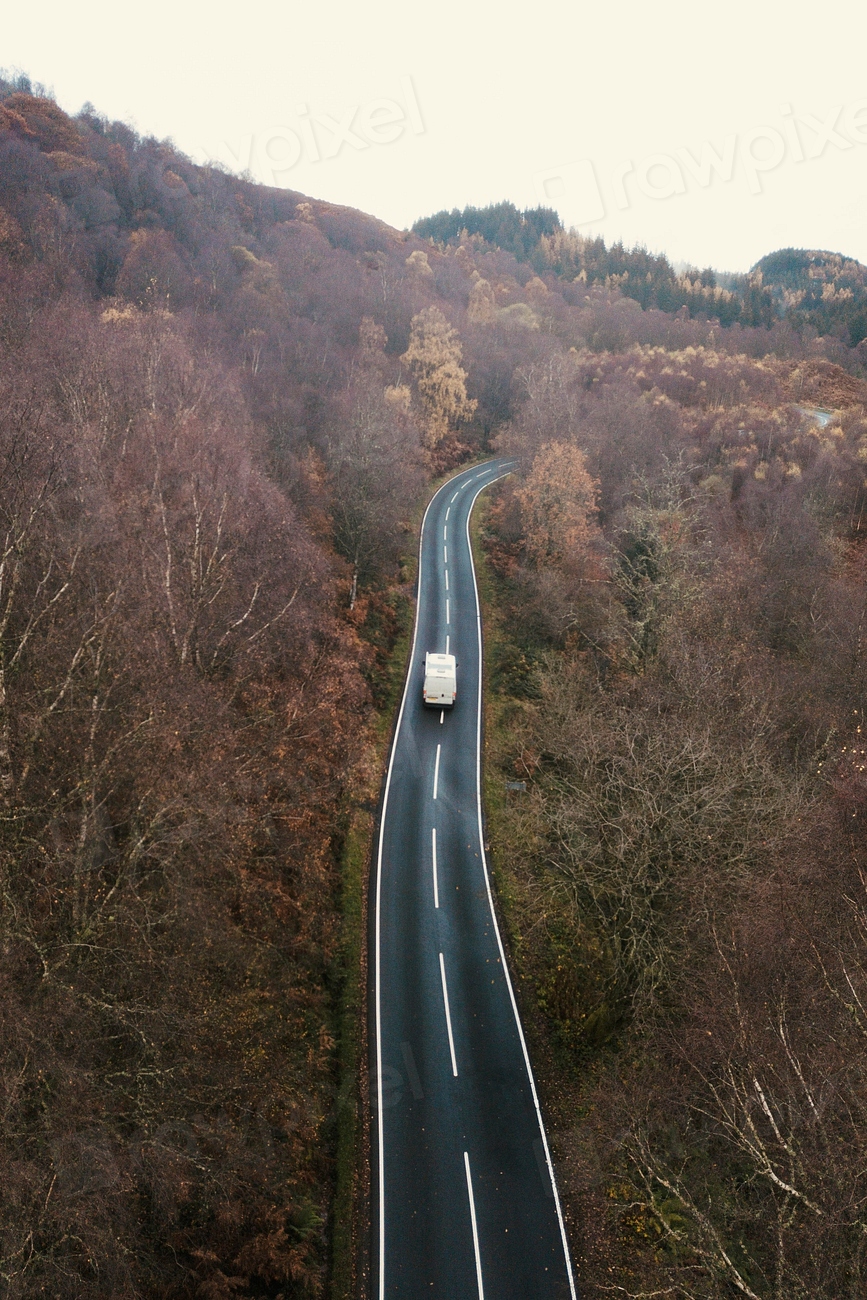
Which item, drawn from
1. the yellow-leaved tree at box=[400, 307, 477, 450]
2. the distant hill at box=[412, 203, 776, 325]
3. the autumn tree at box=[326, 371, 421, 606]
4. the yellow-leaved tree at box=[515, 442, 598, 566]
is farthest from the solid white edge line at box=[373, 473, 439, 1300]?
the distant hill at box=[412, 203, 776, 325]

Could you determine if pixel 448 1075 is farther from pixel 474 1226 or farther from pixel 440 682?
pixel 440 682

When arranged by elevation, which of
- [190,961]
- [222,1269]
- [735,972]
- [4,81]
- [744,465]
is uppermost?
[4,81]

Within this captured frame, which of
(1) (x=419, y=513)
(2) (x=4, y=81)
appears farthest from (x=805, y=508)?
(2) (x=4, y=81)

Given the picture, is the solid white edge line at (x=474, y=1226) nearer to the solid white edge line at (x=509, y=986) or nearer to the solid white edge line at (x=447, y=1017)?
the solid white edge line at (x=509, y=986)

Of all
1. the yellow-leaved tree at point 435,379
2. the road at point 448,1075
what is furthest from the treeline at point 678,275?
the road at point 448,1075

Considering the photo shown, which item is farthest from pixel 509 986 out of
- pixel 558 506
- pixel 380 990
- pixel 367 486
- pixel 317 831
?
pixel 558 506

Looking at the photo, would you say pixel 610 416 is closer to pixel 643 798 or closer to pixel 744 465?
pixel 744 465
